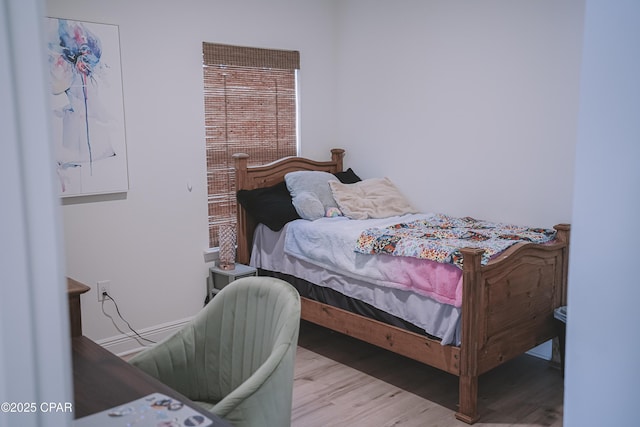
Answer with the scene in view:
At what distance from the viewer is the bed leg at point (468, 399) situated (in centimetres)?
291

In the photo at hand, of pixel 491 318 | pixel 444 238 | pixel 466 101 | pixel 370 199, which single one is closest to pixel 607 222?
pixel 491 318

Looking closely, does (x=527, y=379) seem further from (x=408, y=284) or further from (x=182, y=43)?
(x=182, y=43)

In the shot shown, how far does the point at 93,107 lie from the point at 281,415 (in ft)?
7.93

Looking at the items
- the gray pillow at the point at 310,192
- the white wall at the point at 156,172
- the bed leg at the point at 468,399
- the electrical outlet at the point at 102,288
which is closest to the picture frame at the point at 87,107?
the white wall at the point at 156,172

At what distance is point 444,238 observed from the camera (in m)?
3.35

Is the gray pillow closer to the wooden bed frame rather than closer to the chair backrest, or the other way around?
the wooden bed frame

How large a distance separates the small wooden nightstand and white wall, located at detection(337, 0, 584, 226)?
4.26 feet

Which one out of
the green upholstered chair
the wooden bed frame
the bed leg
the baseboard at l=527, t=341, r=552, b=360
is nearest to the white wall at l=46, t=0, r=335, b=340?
the wooden bed frame

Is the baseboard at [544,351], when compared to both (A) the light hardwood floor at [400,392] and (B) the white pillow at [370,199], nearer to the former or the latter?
(A) the light hardwood floor at [400,392]

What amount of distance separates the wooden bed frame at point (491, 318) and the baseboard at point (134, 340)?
42.4 inches

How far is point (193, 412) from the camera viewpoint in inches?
60.3

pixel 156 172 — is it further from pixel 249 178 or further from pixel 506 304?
pixel 506 304

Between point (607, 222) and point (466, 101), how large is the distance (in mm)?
3461

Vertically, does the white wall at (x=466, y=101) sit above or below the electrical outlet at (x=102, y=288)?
above
